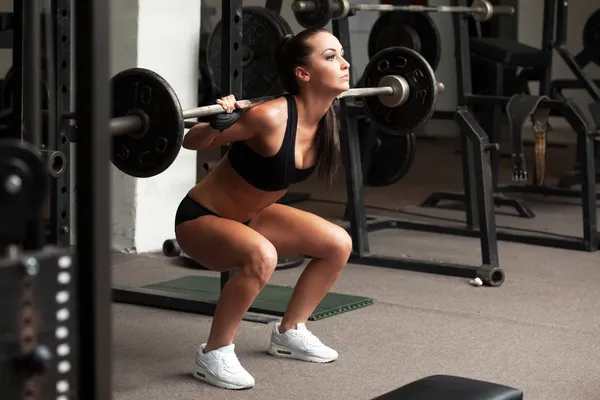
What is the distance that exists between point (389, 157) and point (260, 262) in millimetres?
2273

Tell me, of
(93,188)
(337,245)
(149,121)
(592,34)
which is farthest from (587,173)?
(93,188)

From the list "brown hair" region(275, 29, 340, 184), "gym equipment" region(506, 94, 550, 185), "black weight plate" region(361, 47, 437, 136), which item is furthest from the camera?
"gym equipment" region(506, 94, 550, 185)

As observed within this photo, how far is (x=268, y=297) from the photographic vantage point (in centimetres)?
302

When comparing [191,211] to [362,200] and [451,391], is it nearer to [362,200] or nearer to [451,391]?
[451,391]

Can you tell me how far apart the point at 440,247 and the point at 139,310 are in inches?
59.3

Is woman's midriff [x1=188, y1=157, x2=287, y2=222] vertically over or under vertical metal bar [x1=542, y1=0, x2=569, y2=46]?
under

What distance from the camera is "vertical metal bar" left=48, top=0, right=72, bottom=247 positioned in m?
2.63

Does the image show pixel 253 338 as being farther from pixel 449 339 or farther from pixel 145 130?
pixel 145 130

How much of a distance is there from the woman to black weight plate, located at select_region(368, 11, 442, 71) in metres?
1.74

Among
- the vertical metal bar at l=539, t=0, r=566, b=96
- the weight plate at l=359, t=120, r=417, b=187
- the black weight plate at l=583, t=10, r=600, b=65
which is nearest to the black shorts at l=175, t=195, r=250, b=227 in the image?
the weight plate at l=359, t=120, r=417, b=187

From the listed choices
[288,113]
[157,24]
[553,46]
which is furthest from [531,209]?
[288,113]

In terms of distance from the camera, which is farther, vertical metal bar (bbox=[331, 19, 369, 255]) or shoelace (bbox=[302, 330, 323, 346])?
vertical metal bar (bbox=[331, 19, 369, 255])

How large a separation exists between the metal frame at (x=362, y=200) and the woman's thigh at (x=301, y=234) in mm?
1064

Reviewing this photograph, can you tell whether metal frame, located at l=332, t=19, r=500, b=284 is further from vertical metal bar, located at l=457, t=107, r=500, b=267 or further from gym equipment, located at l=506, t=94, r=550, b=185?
gym equipment, located at l=506, t=94, r=550, b=185
